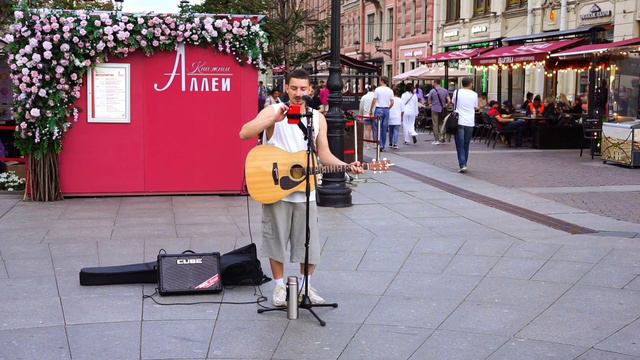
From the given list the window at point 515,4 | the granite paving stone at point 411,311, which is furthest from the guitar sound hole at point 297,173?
the window at point 515,4

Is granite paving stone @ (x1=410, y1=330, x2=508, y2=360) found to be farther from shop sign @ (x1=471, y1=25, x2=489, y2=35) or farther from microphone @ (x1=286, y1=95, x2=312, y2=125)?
shop sign @ (x1=471, y1=25, x2=489, y2=35)

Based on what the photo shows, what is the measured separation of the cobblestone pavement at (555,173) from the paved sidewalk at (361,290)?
111cm

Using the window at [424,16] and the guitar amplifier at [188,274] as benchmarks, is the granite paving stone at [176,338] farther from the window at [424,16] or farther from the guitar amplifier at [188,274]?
the window at [424,16]

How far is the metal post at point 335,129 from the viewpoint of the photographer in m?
10.6

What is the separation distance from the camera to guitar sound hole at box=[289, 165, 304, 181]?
561 centimetres

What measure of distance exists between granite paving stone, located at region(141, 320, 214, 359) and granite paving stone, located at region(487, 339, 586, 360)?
5.94ft


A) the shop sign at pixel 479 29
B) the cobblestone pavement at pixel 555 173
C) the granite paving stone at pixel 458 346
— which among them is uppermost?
the shop sign at pixel 479 29

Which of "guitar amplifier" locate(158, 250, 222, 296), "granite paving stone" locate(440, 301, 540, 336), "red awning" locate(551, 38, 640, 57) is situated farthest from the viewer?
"red awning" locate(551, 38, 640, 57)

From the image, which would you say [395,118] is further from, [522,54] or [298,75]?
[298,75]

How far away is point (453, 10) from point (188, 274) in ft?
121

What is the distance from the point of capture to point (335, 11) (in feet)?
35.0

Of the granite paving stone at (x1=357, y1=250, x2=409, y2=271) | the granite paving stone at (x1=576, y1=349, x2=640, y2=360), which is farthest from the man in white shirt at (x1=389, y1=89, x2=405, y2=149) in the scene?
the granite paving stone at (x1=576, y1=349, x2=640, y2=360)

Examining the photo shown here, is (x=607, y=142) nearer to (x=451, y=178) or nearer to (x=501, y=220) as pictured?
(x=451, y=178)

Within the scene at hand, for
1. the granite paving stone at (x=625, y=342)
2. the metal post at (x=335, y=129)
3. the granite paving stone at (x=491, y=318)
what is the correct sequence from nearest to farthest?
the granite paving stone at (x=625, y=342) → the granite paving stone at (x=491, y=318) → the metal post at (x=335, y=129)
